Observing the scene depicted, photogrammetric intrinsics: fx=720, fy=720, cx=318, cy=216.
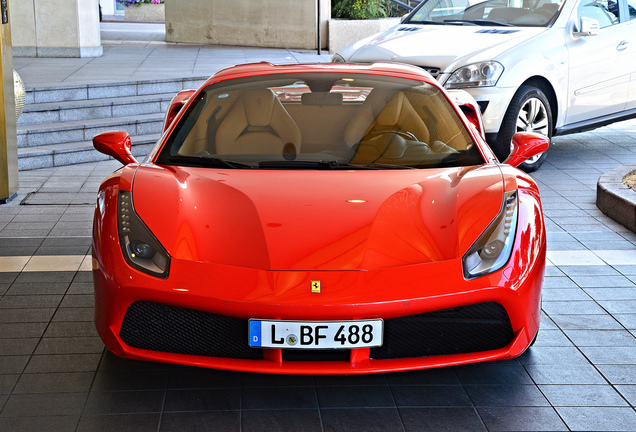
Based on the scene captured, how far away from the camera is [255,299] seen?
2400 millimetres

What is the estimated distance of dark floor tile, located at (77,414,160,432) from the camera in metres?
2.50

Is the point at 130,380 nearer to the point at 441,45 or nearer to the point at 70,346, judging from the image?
the point at 70,346

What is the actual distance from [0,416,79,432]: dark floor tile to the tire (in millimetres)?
4876

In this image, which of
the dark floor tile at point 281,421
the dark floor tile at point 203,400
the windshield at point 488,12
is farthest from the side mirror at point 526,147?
the windshield at point 488,12

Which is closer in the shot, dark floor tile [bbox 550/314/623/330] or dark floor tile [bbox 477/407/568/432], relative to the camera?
dark floor tile [bbox 477/407/568/432]

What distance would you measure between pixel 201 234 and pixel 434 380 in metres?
1.10

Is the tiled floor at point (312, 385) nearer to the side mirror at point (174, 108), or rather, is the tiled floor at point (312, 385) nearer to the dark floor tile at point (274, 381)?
the dark floor tile at point (274, 381)

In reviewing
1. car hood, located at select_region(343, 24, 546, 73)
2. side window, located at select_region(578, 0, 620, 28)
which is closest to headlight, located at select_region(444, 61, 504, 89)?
car hood, located at select_region(343, 24, 546, 73)

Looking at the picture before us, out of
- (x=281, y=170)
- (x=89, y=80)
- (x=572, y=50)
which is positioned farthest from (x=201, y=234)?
(x=89, y=80)

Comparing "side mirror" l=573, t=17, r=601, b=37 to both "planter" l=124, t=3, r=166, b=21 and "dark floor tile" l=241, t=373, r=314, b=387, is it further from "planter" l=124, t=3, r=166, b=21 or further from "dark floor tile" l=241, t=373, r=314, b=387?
"planter" l=124, t=3, r=166, b=21

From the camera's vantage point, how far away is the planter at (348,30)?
13047 mm

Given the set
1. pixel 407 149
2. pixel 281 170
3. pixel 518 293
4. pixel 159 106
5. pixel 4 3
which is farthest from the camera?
pixel 159 106

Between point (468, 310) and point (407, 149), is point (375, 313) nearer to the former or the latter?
point (468, 310)

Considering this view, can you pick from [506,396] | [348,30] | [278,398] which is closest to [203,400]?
[278,398]
